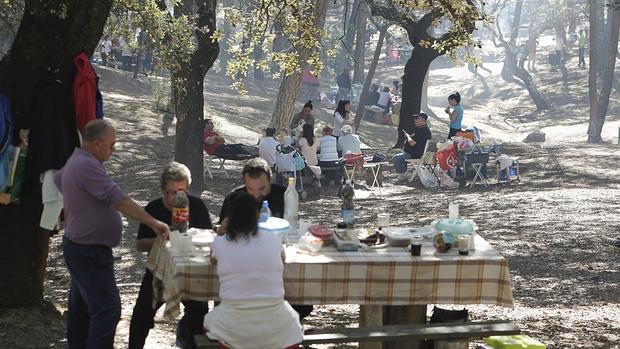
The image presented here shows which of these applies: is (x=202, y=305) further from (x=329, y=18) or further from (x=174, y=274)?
(x=329, y=18)

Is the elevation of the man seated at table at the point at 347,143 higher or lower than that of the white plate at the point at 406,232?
lower

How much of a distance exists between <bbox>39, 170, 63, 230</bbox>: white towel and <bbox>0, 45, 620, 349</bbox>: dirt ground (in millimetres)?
899

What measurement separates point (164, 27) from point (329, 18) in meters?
46.5

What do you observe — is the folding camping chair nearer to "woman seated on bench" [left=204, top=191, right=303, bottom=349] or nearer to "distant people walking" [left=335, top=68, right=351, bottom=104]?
"woman seated on bench" [left=204, top=191, right=303, bottom=349]

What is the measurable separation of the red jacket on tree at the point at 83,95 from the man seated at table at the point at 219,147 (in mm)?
11009

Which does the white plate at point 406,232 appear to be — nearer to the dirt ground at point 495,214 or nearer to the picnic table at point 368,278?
the picnic table at point 368,278

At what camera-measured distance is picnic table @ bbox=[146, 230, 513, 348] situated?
18.4ft

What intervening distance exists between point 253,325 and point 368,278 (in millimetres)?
926

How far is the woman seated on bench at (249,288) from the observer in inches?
203

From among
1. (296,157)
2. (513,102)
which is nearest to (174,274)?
(296,157)

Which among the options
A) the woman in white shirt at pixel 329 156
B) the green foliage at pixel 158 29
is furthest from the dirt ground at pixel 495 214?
the green foliage at pixel 158 29

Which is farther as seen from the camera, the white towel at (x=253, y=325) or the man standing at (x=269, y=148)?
the man standing at (x=269, y=148)

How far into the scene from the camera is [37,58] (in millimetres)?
7266

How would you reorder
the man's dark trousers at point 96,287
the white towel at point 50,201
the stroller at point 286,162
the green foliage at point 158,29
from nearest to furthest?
the man's dark trousers at point 96,287
the white towel at point 50,201
the green foliage at point 158,29
the stroller at point 286,162
